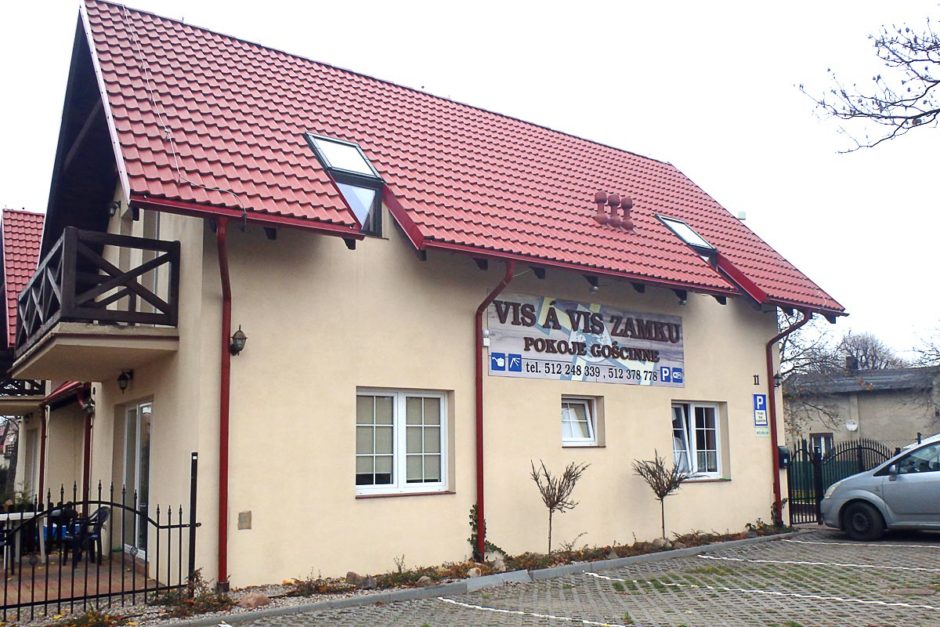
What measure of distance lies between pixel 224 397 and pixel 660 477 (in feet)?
21.4

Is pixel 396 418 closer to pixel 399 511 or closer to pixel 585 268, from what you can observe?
pixel 399 511

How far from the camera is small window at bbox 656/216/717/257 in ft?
50.2

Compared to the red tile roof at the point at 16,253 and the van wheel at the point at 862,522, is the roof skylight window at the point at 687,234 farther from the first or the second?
the red tile roof at the point at 16,253

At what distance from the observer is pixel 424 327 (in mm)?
11141

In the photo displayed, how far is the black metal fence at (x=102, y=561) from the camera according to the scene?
8398 millimetres

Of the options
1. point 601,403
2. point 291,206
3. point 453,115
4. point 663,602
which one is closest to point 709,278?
point 601,403

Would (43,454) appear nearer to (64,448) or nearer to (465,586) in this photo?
(64,448)

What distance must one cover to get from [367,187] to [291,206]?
5.85 feet

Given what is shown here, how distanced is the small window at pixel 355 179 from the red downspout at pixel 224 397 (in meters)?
1.91

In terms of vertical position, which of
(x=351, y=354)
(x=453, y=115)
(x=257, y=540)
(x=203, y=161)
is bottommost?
(x=257, y=540)

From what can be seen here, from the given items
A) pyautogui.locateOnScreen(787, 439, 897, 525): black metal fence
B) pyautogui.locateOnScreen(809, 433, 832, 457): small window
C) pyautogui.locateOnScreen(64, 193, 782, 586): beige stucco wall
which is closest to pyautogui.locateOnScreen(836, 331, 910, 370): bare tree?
pyautogui.locateOnScreen(809, 433, 832, 457): small window

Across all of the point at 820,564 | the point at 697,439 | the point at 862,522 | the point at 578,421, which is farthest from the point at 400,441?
the point at 862,522

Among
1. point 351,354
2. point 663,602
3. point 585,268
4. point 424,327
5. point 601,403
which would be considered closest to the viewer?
point 663,602

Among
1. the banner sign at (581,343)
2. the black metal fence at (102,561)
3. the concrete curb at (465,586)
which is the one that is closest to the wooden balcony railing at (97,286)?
the black metal fence at (102,561)
